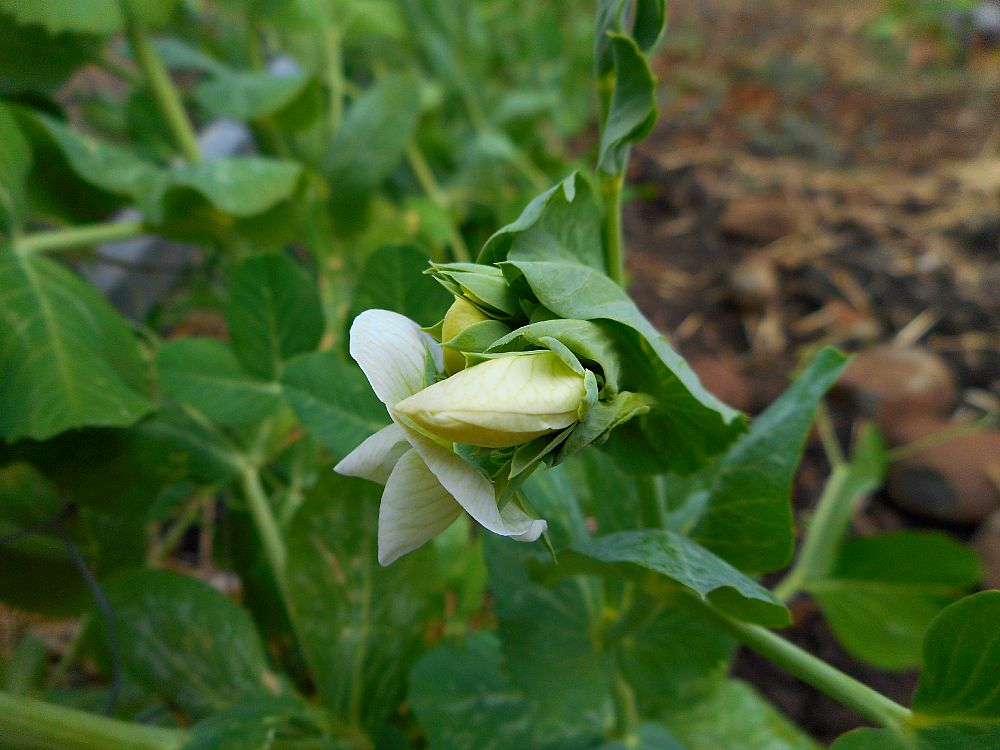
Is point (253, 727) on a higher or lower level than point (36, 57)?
lower

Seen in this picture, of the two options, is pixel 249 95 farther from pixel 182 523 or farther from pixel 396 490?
pixel 396 490

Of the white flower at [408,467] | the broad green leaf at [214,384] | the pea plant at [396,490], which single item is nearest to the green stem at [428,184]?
the pea plant at [396,490]

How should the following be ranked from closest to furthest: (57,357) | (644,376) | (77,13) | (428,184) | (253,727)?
(644,376) < (253,727) < (57,357) < (77,13) < (428,184)

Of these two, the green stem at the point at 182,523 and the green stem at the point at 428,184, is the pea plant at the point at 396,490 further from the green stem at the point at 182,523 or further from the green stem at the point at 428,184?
the green stem at the point at 428,184

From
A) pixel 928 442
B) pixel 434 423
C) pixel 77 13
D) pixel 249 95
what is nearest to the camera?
pixel 434 423

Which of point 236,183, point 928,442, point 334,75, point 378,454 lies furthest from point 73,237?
point 928,442

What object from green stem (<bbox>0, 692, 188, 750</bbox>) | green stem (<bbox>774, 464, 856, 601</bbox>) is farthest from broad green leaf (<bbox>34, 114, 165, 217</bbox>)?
green stem (<bbox>774, 464, 856, 601</bbox>)
